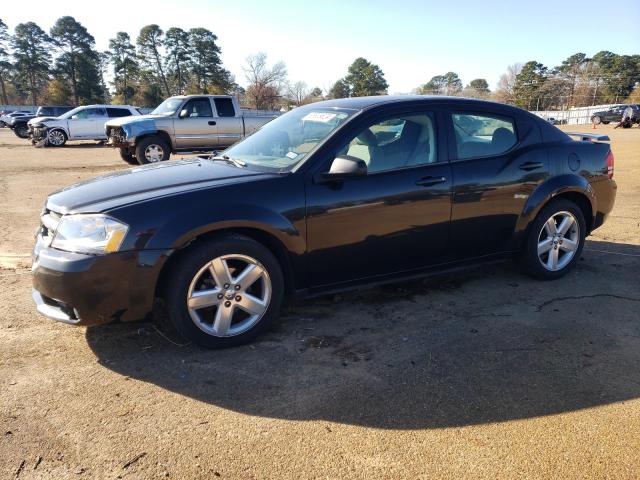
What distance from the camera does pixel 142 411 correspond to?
2676 mm

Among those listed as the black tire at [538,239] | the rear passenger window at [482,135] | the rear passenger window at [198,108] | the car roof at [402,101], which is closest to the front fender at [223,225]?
the car roof at [402,101]

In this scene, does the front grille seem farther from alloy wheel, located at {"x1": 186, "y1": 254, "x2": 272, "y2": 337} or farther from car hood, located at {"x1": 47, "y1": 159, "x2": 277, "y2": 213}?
alloy wheel, located at {"x1": 186, "y1": 254, "x2": 272, "y2": 337}

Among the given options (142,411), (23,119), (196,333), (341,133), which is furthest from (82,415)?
(23,119)

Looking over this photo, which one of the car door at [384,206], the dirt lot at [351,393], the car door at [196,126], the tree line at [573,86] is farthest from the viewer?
the tree line at [573,86]

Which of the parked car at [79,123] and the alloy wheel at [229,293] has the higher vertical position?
the parked car at [79,123]

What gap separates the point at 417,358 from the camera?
10.5 ft

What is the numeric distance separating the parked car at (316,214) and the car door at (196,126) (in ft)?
32.3

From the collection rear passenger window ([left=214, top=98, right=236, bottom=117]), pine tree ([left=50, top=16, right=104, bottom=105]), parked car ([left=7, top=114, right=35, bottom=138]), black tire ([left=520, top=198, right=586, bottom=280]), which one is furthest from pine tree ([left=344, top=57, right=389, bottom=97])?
black tire ([left=520, top=198, right=586, bottom=280])

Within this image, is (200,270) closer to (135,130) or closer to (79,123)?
(135,130)

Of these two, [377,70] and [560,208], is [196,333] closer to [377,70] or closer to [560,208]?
[560,208]

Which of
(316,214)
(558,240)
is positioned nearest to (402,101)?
(316,214)

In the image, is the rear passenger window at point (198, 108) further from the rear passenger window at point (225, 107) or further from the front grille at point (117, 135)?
the front grille at point (117, 135)

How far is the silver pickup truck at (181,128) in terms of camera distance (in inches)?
515

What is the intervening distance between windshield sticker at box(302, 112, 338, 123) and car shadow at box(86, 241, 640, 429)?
1.50 m
